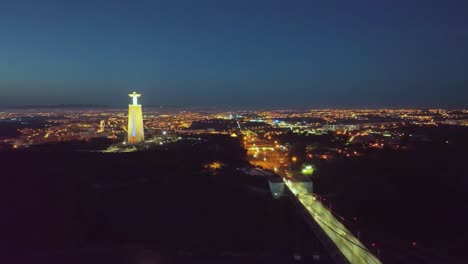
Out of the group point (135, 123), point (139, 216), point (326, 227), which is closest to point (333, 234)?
point (326, 227)

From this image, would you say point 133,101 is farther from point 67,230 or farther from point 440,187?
point 440,187

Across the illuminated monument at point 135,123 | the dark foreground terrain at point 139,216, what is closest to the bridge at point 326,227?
the dark foreground terrain at point 139,216

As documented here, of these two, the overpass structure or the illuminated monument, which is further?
the illuminated monument

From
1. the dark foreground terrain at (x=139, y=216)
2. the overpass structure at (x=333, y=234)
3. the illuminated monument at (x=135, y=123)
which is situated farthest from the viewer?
the illuminated monument at (x=135, y=123)

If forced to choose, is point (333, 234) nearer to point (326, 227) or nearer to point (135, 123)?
point (326, 227)

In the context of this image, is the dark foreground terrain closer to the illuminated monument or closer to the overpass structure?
the overpass structure

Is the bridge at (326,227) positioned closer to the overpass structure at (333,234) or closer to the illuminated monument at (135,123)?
the overpass structure at (333,234)

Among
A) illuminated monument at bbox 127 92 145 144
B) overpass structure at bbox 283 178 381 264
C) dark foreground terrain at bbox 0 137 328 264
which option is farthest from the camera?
illuminated monument at bbox 127 92 145 144

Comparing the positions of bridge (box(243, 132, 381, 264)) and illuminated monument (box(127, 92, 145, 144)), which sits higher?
illuminated monument (box(127, 92, 145, 144))

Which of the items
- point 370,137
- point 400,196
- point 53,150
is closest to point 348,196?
point 400,196

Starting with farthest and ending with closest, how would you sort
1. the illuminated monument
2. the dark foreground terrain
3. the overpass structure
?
1. the illuminated monument
2. the dark foreground terrain
3. the overpass structure

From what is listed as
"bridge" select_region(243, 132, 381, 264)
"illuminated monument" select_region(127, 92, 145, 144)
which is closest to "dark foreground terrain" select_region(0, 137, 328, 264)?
"bridge" select_region(243, 132, 381, 264)
